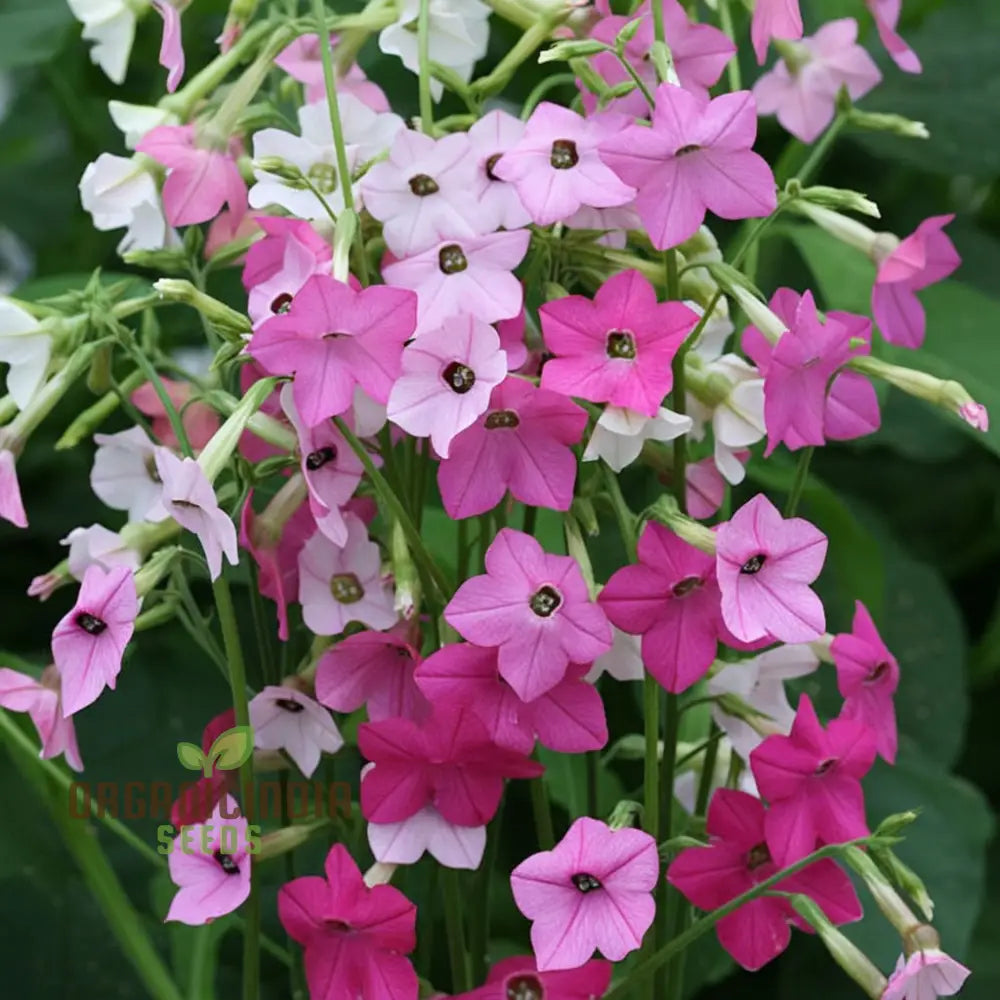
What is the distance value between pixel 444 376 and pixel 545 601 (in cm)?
7

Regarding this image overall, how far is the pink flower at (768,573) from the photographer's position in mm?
381

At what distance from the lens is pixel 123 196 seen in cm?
46

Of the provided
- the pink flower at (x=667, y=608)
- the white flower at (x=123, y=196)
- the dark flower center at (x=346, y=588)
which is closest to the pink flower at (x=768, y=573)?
the pink flower at (x=667, y=608)

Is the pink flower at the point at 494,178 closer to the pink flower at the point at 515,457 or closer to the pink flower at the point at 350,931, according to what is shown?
the pink flower at the point at 515,457

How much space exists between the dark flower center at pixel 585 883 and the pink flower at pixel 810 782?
6cm

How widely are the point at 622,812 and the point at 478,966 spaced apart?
93 millimetres

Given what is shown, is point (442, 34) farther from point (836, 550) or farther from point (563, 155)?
point (836, 550)

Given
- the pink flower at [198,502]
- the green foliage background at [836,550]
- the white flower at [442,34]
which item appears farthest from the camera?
the green foliage background at [836,550]

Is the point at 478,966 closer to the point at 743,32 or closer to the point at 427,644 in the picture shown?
the point at 427,644

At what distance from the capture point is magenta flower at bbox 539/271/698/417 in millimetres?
385

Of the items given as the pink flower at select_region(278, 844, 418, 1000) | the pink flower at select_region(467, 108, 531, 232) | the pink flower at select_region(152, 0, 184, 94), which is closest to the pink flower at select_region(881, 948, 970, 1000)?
the pink flower at select_region(278, 844, 418, 1000)

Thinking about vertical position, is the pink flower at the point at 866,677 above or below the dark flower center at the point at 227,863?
above

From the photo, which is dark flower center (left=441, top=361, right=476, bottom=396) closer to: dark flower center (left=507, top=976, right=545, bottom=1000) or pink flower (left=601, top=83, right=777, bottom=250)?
pink flower (left=601, top=83, right=777, bottom=250)

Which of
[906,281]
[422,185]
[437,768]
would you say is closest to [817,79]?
[906,281]
